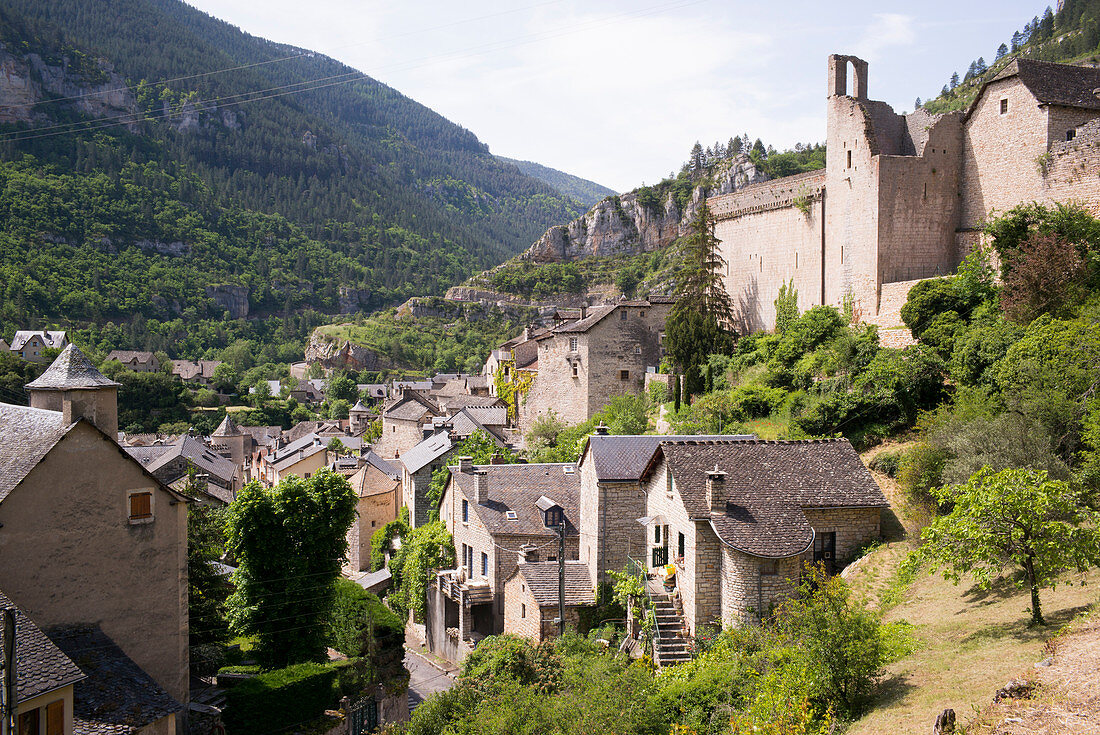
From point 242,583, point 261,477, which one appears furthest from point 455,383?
point 242,583

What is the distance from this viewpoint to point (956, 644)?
14.3 meters

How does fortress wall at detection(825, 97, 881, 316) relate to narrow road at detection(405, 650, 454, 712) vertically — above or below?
above

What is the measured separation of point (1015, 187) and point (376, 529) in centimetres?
3542

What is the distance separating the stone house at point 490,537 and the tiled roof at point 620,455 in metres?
4.24

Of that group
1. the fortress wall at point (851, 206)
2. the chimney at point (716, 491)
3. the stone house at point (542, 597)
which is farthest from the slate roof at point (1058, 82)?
the stone house at point (542, 597)

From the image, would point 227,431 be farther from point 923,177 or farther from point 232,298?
point 232,298

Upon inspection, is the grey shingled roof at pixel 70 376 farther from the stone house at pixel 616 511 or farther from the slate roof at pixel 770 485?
the slate roof at pixel 770 485

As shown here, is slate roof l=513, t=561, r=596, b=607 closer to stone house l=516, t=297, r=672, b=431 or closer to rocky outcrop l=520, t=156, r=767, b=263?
stone house l=516, t=297, r=672, b=431

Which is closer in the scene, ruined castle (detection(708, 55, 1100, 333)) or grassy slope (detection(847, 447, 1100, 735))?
grassy slope (detection(847, 447, 1100, 735))

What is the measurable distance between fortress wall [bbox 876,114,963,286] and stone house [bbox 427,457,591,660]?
16965 millimetres

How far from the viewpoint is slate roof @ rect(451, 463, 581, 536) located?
A: 30172 mm

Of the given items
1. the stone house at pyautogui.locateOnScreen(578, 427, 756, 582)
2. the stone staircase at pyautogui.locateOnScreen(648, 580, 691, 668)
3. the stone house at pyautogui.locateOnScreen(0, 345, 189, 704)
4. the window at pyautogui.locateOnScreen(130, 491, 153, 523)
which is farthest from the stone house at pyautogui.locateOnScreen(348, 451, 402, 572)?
the stone staircase at pyautogui.locateOnScreen(648, 580, 691, 668)

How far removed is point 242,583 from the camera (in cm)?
2623

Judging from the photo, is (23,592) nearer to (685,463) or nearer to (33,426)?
(33,426)
